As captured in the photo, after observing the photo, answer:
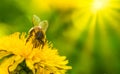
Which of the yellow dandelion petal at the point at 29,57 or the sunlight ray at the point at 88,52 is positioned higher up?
the sunlight ray at the point at 88,52

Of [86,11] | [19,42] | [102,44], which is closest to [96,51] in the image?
[102,44]

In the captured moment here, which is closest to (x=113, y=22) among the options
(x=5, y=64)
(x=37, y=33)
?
(x=37, y=33)

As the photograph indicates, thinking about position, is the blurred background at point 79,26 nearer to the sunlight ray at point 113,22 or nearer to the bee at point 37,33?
the sunlight ray at point 113,22

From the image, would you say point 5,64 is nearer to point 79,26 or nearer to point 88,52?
point 88,52

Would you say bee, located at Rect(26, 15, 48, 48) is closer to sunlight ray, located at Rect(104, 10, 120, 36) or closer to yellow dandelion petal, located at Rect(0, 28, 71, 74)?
yellow dandelion petal, located at Rect(0, 28, 71, 74)

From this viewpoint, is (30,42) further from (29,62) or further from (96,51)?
(96,51)

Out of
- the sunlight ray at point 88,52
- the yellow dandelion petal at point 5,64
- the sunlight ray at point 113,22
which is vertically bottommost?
the yellow dandelion petal at point 5,64

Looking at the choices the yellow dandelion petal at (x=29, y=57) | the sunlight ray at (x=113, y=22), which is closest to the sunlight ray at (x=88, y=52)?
the sunlight ray at (x=113, y=22)
